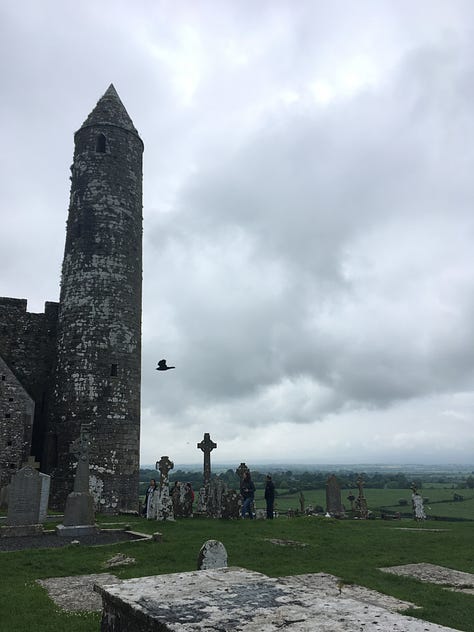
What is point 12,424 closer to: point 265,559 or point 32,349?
point 32,349

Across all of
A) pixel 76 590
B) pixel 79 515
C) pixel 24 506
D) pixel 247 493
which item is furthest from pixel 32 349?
pixel 76 590

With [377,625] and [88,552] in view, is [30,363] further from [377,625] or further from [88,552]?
[377,625]

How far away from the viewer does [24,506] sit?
1309 cm

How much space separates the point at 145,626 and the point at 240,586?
28.8 inches

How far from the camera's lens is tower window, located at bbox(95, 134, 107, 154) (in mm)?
23250

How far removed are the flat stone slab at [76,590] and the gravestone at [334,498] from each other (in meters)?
14.0

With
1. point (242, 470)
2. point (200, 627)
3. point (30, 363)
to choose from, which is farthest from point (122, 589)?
point (30, 363)

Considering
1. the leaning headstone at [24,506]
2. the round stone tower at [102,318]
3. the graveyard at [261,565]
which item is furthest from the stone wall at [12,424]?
the leaning headstone at [24,506]

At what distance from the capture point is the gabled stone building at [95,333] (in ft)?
66.7

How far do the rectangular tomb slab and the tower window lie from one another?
22716mm

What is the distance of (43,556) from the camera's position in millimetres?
10156

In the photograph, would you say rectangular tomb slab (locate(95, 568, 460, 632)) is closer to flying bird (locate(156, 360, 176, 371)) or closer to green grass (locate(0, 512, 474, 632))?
green grass (locate(0, 512, 474, 632))

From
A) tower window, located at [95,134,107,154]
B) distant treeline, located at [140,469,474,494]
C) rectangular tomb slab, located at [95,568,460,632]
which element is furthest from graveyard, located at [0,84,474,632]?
distant treeline, located at [140,469,474,494]

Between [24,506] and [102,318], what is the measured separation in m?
9.71
